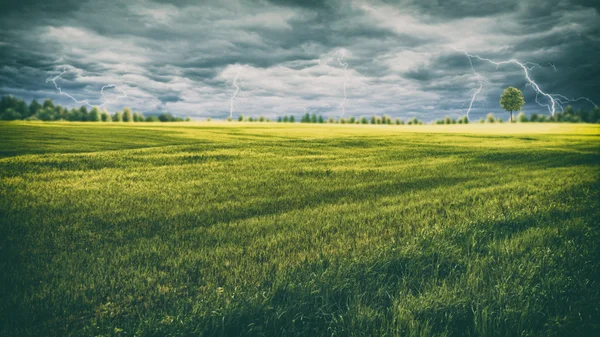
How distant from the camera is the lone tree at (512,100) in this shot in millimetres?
22594

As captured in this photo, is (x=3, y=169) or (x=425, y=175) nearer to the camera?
(x=3, y=169)

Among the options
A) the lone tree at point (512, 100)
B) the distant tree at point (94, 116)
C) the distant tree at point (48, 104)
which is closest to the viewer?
the distant tree at point (48, 104)

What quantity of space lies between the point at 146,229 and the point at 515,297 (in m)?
6.61

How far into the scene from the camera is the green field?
4387 millimetres

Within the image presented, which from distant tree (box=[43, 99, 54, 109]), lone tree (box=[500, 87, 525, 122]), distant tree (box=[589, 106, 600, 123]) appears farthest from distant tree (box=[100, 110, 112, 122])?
distant tree (box=[589, 106, 600, 123])

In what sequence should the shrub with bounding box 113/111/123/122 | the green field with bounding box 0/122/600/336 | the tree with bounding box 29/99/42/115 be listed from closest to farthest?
the green field with bounding box 0/122/600/336, the tree with bounding box 29/99/42/115, the shrub with bounding box 113/111/123/122

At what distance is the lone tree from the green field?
10.5 m

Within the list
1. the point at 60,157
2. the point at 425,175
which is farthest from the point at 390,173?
the point at 60,157

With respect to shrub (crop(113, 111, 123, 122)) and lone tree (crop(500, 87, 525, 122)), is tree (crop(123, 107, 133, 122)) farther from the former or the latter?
lone tree (crop(500, 87, 525, 122))

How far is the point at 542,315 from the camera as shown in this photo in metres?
4.67

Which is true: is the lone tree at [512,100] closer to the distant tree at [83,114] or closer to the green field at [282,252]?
the green field at [282,252]

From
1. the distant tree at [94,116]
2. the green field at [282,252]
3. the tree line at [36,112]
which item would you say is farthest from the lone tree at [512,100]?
the distant tree at [94,116]

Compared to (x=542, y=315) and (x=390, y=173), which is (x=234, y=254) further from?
(x=390, y=173)

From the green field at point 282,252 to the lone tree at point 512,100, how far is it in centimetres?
1050
